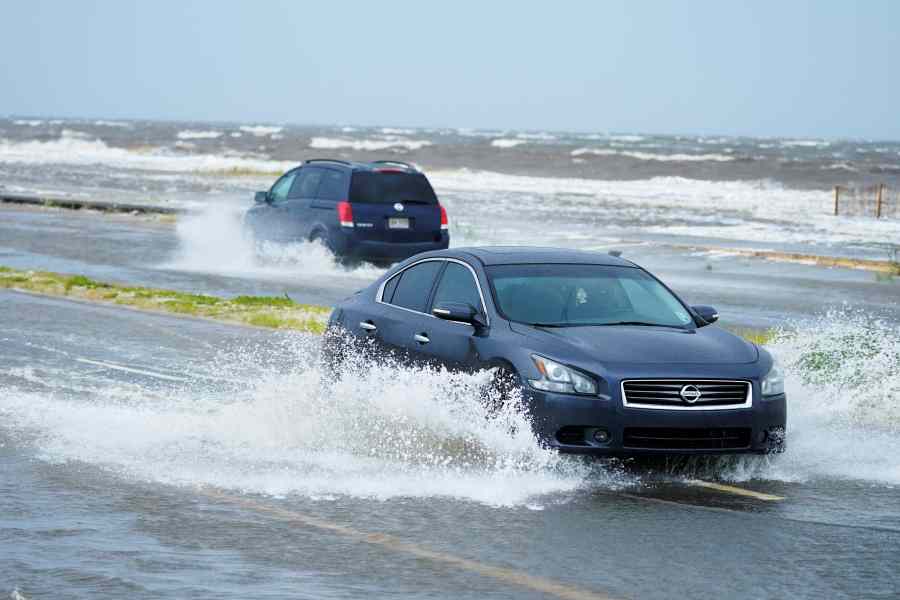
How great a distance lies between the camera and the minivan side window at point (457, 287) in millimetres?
10617

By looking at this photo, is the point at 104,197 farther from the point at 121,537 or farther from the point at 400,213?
the point at 121,537

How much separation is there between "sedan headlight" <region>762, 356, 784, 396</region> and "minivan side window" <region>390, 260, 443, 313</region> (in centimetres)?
253

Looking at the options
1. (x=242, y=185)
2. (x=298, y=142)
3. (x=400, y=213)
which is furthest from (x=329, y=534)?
(x=298, y=142)

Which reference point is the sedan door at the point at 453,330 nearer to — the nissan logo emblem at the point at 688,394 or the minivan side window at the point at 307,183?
the nissan logo emblem at the point at 688,394

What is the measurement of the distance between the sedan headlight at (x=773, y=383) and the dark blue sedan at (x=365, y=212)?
14.8 meters

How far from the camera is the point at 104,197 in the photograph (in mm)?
49188

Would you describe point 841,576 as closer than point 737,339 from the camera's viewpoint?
Yes

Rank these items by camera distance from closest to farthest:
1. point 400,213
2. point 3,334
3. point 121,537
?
1. point 121,537
2. point 3,334
3. point 400,213

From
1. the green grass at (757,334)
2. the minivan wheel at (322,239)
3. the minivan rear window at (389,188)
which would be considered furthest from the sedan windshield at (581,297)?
the minivan wheel at (322,239)

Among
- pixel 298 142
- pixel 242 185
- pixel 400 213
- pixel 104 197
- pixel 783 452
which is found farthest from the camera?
pixel 298 142

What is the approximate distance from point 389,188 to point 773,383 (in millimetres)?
15701

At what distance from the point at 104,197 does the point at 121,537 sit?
4272cm

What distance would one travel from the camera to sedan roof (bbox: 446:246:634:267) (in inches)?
428

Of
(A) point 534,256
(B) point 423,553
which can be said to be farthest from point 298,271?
(B) point 423,553
